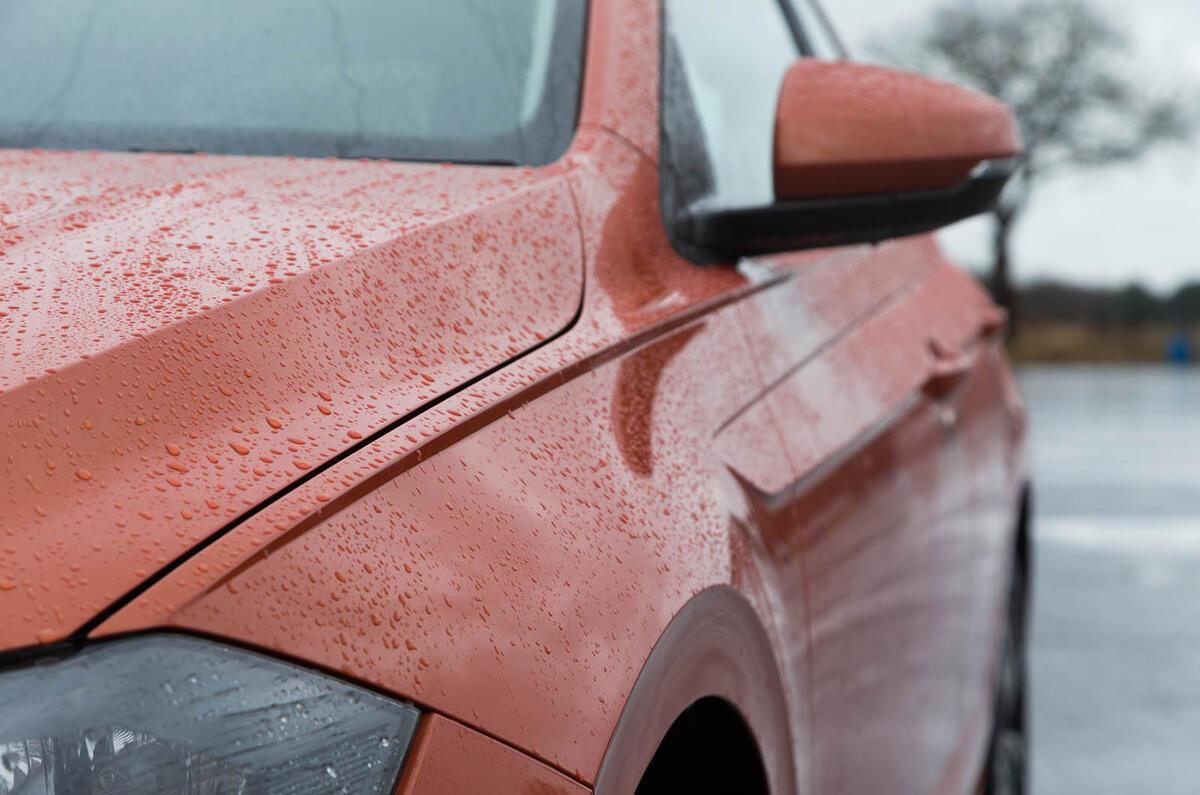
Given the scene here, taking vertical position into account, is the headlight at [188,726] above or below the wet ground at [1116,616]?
above

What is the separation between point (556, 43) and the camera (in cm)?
170

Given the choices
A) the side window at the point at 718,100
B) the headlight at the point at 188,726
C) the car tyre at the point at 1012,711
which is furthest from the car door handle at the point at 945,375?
the headlight at the point at 188,726

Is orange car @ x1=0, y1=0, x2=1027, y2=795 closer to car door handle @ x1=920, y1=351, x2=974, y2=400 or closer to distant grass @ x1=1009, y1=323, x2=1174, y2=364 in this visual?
car door handle @ x1=920, y1=351, x2=974, y2=400

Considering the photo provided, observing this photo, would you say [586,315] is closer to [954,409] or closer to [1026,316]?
[954,409]

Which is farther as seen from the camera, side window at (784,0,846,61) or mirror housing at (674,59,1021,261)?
side window at (784,0,846,61)

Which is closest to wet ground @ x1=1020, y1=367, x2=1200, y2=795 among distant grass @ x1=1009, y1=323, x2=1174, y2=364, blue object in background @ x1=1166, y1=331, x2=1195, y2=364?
blue object in background @ x1=1166, y1=331, x2=1195, y2=364

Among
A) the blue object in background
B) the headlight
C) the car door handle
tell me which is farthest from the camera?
the blue object in background

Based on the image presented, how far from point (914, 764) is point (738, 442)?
0.84 m

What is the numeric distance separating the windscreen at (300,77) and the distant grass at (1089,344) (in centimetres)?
2702

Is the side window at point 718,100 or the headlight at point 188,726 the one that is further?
the side window at point 718,100

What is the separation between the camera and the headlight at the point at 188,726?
0.78 metres

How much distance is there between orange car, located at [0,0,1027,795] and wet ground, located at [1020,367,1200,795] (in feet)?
6.70

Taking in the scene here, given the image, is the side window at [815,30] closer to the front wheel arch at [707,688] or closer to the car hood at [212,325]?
the car hood at [212,325]

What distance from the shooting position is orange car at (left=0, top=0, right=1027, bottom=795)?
865 mm
